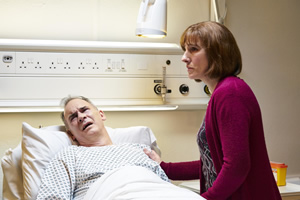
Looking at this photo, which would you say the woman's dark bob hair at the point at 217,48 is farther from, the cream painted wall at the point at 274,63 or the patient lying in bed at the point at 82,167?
the cream painted wall at the point at 274,63

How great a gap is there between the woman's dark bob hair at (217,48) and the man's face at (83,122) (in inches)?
33.3

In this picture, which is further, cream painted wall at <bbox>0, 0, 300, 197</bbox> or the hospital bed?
cream painted wall at <bbox>0, 0, 300, 197</bbox>

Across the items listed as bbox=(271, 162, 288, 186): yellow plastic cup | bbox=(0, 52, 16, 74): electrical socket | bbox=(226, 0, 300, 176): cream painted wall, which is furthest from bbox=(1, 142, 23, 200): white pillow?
bbox=(226, 0, 300, 176): cream painted wall

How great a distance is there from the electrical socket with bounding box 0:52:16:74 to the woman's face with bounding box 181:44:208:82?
4.19ft

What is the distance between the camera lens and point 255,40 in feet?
10.3

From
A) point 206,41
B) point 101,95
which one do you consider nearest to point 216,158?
point 206,41

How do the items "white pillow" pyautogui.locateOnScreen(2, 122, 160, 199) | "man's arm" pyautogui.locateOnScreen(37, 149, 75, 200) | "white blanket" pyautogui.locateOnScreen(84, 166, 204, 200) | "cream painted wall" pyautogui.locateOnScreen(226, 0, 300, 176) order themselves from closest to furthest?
"white blanket" pyautogui.locateOnScreen(84, 166, 204, 200)
"man's arm" pyautogui.locateOnScreen(37, 149, 75, 200)
"white pillow" pyautogui.locateOnScreen(2, 122, 160, 199)
"cream painted wall" pyautogui.locateOnScreen(226, 0, 300, 176)

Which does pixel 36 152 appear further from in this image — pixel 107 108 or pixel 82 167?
pixel 107 108

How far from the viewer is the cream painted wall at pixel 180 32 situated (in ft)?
9.20

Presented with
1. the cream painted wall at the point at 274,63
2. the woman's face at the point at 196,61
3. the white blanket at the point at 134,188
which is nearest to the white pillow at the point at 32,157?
the white blanket at the point at 134,188

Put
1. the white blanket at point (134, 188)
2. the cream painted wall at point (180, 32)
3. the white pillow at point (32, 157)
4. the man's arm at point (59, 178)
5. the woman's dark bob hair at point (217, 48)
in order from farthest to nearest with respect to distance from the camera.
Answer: the cream painted wall at point (180, 32) < the white pillow at point (32, 157) < the man's arm at point (59, 178) < the woman's dark bob hair at point (217, 48) < the white blanket at point (134, 188)

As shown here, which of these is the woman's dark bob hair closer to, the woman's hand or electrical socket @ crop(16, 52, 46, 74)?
the woman's hand

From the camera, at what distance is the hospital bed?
170 cm

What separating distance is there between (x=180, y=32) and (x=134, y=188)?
1610 mm
